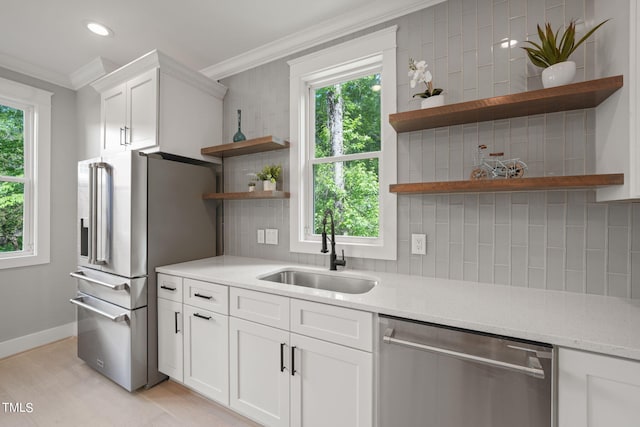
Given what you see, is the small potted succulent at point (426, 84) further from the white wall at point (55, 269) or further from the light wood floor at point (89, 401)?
the white wall at point (55, 269)

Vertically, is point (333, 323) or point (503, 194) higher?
point (503, 194)

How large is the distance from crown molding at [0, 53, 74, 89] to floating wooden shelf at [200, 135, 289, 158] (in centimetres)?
180

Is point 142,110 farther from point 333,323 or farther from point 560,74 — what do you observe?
point 560,74

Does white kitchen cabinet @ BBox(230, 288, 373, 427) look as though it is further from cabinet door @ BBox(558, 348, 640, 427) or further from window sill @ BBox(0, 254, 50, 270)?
window sill @ BBox(0, 254, 50, 270)

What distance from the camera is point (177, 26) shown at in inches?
85.7

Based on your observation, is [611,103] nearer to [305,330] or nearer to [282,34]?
[305,330]

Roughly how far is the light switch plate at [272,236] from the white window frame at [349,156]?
0.52ft

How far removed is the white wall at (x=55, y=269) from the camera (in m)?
2.68

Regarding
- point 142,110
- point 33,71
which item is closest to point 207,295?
point 142,110

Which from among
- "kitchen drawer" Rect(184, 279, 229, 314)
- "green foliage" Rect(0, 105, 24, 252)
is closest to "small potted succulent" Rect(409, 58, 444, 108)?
"kitchen drawer" Rect(184, 279, 229, 314)

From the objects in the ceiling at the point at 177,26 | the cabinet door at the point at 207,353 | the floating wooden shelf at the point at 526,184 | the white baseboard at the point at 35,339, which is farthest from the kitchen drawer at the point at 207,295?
the white baseboard at the point at 35,339

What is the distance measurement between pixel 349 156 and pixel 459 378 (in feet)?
5.02

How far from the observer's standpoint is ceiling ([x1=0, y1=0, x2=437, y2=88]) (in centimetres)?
196

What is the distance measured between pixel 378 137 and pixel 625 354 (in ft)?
5.32
